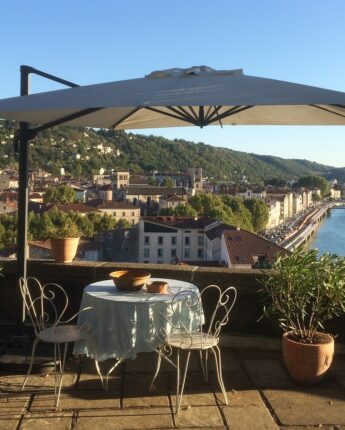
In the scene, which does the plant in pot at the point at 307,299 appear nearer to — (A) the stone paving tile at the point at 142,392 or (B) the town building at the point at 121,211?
(A) the stone paving tile at the point at 142,392

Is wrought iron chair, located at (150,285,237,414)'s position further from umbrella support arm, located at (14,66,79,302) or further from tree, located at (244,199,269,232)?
tree, located at (244,199,269,232)

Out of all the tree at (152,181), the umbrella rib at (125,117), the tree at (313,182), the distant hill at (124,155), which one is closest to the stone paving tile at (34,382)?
the umbrella rib at (125,117)

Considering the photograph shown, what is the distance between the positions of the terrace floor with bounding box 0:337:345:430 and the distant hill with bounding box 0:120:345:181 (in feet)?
302

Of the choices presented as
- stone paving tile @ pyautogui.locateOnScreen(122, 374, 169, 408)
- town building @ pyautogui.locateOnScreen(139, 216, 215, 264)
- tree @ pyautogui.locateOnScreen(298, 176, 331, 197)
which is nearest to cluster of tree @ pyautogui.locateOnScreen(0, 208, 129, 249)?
town building @ pyautogui.locateOnScreen(139, 216, 215, 264)

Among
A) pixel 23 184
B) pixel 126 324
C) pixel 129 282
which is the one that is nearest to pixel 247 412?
pixel 126 324

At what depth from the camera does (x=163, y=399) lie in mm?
2494

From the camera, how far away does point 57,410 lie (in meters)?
2.33

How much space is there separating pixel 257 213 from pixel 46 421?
6162 cm

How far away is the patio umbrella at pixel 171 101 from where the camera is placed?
6.78ft

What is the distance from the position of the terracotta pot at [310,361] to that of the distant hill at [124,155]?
92.4 m

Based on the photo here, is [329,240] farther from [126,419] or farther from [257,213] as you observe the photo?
[126,419]

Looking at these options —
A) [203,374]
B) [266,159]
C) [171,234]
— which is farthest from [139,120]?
[266,159]

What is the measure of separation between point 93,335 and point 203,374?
733 millimetres

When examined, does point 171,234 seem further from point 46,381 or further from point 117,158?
point 117,158
